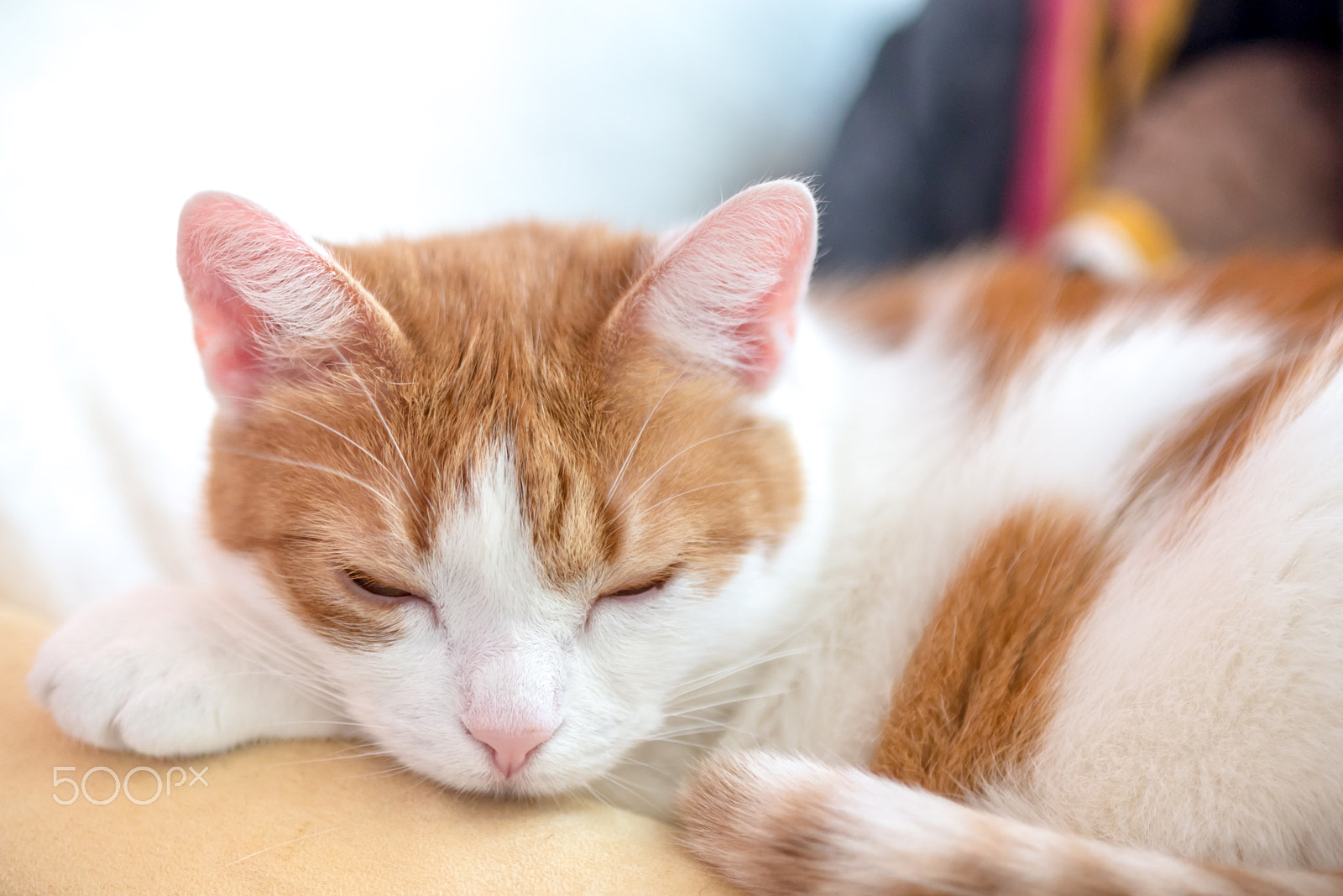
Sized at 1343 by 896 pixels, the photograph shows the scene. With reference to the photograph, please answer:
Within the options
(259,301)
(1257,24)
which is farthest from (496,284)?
(1257,24)

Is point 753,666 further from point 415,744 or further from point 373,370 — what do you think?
point 373,370

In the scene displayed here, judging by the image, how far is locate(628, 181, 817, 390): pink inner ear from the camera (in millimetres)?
924

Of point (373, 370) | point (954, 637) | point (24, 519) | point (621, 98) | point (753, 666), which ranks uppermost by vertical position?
point (621, 98)

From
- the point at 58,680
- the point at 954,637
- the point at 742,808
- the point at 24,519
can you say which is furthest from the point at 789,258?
the point at 24,519

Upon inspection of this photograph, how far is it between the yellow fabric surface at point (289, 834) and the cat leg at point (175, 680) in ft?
0.12

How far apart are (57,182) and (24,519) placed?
513mm

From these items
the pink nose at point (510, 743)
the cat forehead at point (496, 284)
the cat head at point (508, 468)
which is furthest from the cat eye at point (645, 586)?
the cat forehead at point (496, 284)

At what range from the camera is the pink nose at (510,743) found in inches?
32.8

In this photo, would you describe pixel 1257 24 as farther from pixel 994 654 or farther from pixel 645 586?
pixel 645 586

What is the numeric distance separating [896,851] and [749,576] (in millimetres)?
346

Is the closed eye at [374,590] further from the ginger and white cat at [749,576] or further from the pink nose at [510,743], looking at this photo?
the pink nose at [510,743]

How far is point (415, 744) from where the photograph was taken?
0.87 meters

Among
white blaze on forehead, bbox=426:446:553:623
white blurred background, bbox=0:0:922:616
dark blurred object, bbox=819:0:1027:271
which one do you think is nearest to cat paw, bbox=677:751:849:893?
white blaze on forehead, bbox=426:446:553:623

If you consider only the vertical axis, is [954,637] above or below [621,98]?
below
